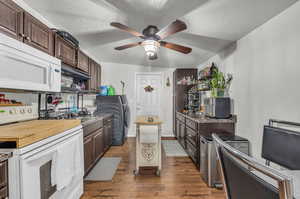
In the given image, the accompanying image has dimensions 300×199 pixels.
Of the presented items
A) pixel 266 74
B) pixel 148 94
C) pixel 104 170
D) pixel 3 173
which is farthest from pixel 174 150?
pixel 3 173

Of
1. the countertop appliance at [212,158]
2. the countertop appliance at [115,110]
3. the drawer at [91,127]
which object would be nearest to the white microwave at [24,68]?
the drawer at [91,127]

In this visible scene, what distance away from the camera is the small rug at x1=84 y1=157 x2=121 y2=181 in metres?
2.31

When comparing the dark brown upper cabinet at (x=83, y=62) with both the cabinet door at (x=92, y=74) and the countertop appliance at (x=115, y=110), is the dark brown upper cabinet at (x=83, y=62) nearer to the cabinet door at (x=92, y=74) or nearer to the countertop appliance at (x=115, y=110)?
the cabinet door at (x=92, y=74)

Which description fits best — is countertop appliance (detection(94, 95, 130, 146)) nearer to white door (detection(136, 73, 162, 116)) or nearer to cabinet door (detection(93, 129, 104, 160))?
cabinet door (detection(93, 129, 104, 160))

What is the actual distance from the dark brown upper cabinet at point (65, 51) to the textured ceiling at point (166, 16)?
303mm

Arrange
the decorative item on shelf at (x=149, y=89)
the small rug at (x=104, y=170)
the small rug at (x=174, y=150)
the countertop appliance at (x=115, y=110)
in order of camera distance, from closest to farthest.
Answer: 1. the small rug at (x=104, y=170)
2. the small rug at (x=174, y=150)
3. the countertop appliance at (x=115, y=110)
4. the decorative item on shelf at (x=149, y=89)

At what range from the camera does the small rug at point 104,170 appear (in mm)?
2307

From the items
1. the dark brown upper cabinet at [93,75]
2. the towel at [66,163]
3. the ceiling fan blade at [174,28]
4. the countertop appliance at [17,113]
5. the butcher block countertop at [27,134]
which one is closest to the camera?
the butcher block countertop at [27,134]

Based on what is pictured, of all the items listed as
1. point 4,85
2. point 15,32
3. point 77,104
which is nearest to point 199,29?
point 15,32

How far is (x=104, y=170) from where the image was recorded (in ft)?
8.36

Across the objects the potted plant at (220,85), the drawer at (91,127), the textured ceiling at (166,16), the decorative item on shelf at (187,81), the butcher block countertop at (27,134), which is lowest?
the drawer at (91,127)

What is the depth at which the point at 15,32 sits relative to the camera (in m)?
1.40

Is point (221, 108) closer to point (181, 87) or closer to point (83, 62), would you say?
point (181, 87)

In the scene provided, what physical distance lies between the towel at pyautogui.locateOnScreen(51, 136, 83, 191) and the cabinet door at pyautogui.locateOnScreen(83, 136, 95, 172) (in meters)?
0.52
